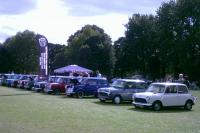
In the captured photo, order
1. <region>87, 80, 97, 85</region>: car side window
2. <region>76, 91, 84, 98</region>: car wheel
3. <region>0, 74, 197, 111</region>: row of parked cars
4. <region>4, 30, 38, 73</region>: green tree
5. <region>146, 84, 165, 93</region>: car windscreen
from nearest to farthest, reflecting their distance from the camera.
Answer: <region>0, 74, 197, 111</region>: row of parked cars < <region>146, 84, 165, 93</region>: car windscreen < <region>76, 91, 84, 98</region>: car wheel < <region>87, 80, 97, 85</region>: car side window < <region>4, 30, 38, 73</region>: green tree

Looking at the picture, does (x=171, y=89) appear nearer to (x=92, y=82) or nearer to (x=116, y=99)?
(x=116, y=99)

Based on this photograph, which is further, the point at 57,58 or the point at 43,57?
the point at 57,58

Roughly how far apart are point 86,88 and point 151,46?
3928 cm

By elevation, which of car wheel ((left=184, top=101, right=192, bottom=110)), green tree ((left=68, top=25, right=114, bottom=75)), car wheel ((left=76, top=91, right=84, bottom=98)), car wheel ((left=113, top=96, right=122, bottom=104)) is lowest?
car wheel ((left=184, top=101, right=192, bottom=110))

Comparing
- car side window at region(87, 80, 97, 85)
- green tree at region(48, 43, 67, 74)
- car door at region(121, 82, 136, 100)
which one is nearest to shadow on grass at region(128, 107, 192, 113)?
car door at region(121, 82, 136, 100)

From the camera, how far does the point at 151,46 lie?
71.9 metres

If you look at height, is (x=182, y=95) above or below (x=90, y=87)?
below

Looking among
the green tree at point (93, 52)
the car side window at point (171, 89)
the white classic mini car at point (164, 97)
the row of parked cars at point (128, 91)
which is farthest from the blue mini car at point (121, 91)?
the green tree at point (93, 52)

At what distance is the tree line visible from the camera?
2603 inches

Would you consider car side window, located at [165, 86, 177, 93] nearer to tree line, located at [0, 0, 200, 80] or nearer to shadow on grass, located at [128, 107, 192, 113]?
shadow on grass, located at [128, 107, 192, 113]

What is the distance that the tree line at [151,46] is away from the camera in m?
66.1

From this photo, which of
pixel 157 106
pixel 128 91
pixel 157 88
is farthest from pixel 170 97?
pixel 128 91

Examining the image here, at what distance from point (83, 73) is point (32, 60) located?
44.3 metres

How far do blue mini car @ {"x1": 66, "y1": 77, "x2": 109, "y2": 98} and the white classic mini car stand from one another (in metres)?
9.30
